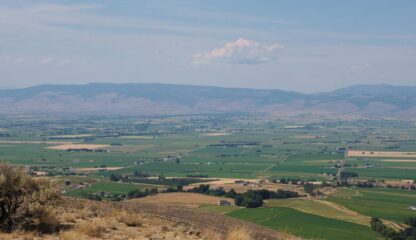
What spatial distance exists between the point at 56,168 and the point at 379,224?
6941 cm

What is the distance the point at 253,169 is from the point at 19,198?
317 feet

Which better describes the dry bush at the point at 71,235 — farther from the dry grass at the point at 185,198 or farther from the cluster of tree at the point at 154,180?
the cluster of tree at the point at 154,180

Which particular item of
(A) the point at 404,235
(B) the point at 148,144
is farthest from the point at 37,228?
(B) the point at 148,144

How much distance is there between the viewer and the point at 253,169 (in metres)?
110

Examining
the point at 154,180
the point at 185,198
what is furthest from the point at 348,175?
the point at 185,198

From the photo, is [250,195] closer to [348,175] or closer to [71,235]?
[348,175]

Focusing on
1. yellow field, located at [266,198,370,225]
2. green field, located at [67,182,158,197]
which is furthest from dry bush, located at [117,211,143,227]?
green field, located at [67,182,158,197]

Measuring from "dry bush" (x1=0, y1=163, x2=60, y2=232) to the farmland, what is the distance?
5.17 feet

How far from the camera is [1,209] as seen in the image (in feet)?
48.2

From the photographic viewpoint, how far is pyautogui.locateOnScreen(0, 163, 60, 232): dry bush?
47.5 feet

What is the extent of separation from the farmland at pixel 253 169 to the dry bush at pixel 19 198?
1577 mm

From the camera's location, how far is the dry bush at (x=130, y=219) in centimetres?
1638

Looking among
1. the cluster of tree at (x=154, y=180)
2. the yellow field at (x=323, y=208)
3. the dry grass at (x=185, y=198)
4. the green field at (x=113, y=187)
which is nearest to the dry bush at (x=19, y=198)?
the dry grass at (x=185, y=198)

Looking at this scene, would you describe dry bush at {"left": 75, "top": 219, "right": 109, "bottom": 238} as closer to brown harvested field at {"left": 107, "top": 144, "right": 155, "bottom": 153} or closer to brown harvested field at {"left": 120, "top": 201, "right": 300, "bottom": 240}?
brown harvested field at {"left": 120, "top": 201, "right": 300, "bottom": 240}
